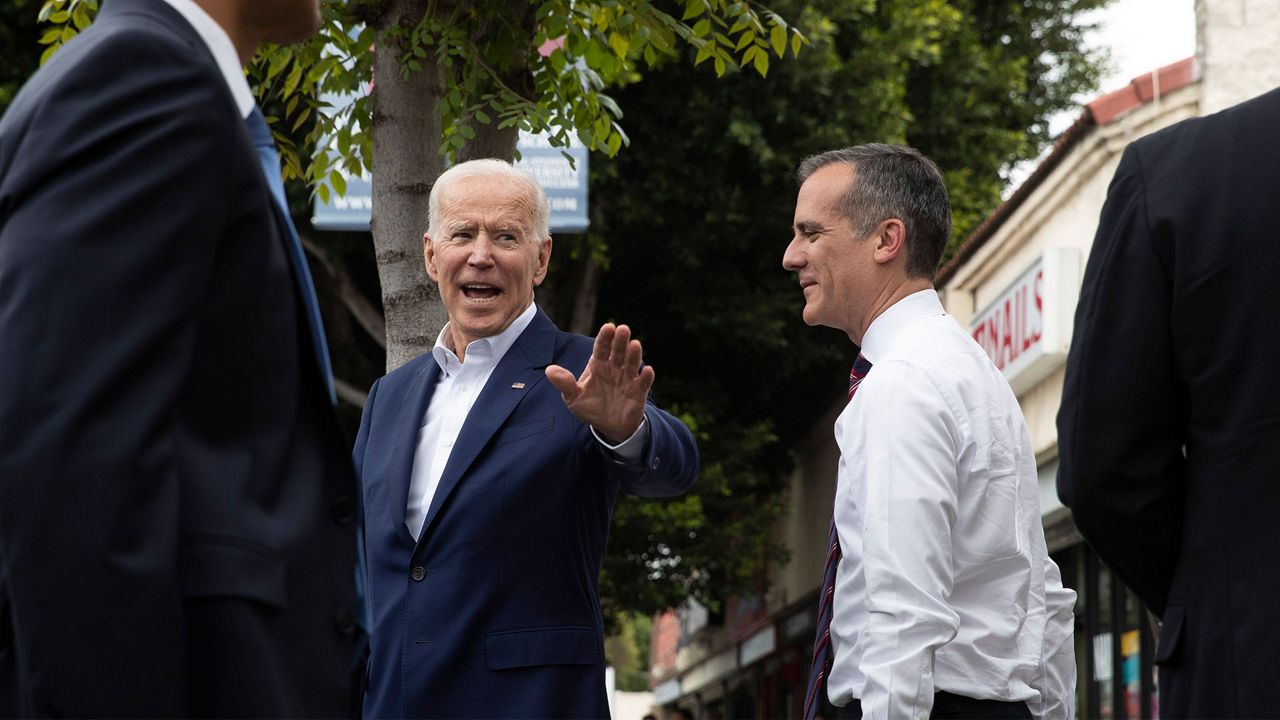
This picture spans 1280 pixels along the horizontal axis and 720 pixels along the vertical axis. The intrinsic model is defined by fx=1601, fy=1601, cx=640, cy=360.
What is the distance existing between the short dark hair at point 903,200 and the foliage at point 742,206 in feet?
38.8

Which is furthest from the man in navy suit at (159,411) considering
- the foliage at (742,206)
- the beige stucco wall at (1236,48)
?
the foliage at (742,206)

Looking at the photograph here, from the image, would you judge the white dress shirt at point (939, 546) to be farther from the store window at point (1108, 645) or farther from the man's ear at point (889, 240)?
the store window at point (1108, 645)

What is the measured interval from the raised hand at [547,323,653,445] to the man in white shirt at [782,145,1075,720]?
1.61ft

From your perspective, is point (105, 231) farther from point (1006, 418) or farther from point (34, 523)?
point (1006, 418)

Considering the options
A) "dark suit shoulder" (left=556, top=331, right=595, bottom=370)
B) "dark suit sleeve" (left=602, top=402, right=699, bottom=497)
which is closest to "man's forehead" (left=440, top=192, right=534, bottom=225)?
"dark suit shoulder" (left=556, top=331, right=595, bottom=370)

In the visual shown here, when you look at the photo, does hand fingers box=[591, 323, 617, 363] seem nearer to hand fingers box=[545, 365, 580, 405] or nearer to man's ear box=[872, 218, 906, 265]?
hand fingers box=[545, 365, 580, 405]

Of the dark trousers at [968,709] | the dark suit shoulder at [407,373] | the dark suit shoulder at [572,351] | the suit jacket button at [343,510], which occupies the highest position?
the dark suit shoulder at [572,351]

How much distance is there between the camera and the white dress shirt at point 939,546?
10.9 ft

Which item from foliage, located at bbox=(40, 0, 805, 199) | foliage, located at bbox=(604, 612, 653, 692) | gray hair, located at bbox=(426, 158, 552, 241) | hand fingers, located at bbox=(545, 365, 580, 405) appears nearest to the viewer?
hand fingers, located at bbox=(545, 365, 580, 405)

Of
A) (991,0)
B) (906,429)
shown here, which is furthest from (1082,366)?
(991,0)

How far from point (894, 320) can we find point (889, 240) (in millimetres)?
250

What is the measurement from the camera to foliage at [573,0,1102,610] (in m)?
16.9

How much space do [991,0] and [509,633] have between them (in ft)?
59.9

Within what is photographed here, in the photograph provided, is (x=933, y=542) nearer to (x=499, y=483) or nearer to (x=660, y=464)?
(x=660, y=464)
